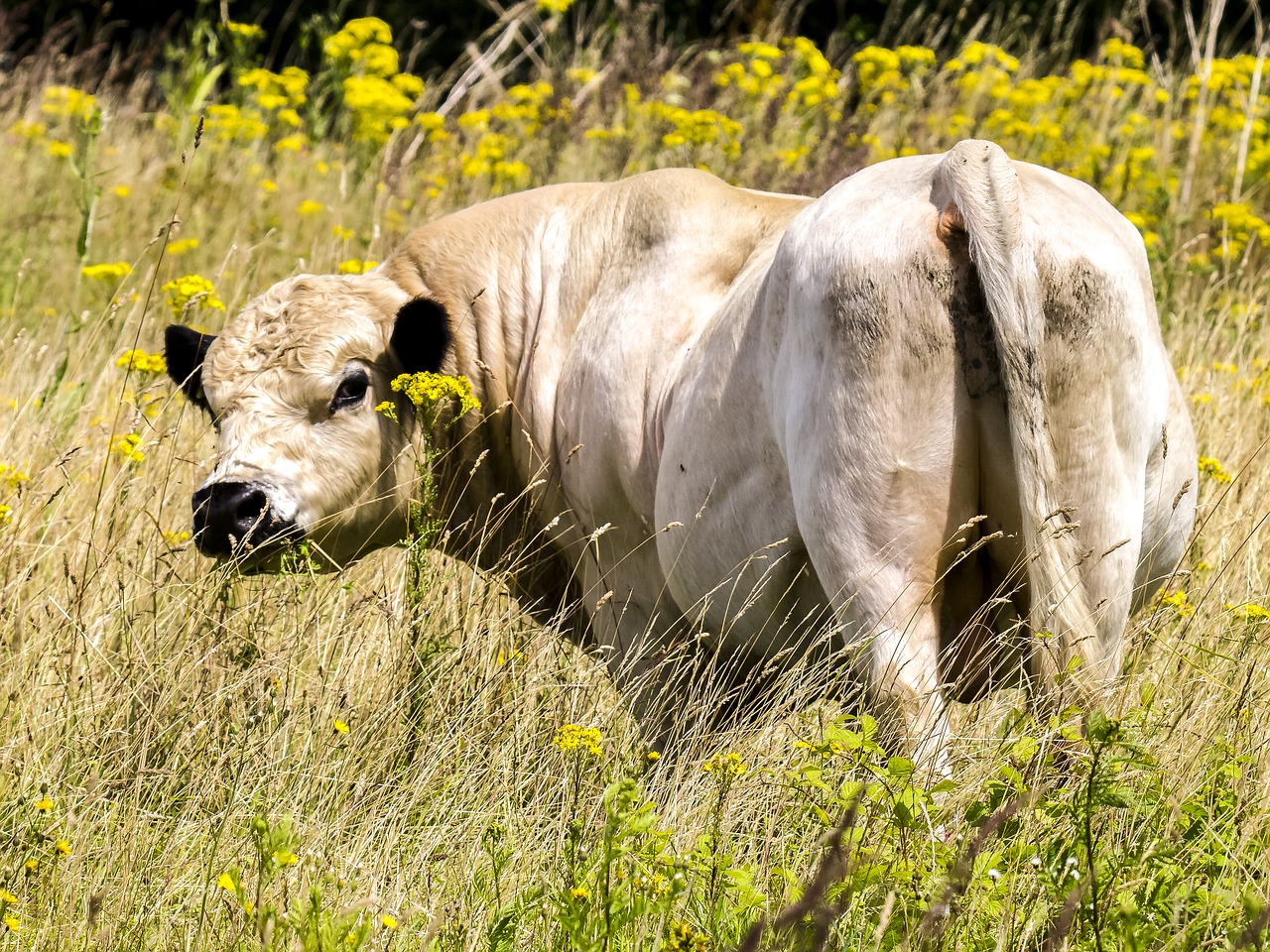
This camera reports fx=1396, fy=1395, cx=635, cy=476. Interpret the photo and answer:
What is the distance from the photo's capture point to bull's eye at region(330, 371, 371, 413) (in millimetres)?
4156

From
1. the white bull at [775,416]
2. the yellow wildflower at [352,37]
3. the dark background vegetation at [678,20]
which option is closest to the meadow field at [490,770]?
the white bull at [775,416]

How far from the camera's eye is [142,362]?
435 centimetres

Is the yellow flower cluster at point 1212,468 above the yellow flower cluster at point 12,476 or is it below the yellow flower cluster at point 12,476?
above

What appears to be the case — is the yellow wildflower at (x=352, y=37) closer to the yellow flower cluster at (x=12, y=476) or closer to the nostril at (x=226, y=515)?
the yellow flower cluster at (x=12, y=476)

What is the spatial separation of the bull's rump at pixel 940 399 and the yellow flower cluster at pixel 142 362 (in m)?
2.19

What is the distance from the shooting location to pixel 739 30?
1416 centimetres

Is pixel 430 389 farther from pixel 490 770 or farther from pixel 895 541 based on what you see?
pixel 895 541

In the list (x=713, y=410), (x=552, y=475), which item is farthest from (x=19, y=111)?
(x=713, y=410)

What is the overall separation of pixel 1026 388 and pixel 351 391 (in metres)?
2.25

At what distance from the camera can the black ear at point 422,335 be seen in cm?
405

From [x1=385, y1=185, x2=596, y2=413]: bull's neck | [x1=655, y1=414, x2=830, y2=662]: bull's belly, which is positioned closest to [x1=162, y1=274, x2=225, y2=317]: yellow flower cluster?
[x1=385, y1=185, x2=596, y2=413]: bull's neck

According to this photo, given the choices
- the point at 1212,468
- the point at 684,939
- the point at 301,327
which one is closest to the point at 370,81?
the point at 301,327

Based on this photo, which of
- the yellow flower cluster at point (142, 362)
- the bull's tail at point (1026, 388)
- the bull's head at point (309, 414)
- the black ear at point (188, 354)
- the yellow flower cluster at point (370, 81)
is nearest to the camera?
the bull's tail at point (1026, 388)

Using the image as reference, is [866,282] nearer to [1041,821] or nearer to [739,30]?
[1041,821]
